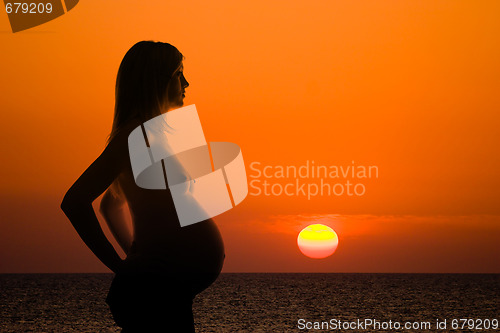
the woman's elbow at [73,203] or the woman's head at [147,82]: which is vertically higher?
the woman's head at [147,82]

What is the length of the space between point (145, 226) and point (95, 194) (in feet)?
0.56

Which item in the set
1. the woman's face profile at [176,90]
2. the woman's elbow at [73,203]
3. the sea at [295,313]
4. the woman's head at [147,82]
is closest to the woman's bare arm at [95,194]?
the woman's elbow at [73,203]

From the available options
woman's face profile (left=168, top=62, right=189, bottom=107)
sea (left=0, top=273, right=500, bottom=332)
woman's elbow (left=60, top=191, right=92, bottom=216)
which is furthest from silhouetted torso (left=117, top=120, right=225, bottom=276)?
sea (left=0, top=273, right=500, bottom=332)

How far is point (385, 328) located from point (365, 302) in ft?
25.9

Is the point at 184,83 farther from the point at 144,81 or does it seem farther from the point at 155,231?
the point at 155,231

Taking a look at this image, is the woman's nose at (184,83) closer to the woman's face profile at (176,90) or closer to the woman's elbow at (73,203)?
the woman's face profile at (176,90)

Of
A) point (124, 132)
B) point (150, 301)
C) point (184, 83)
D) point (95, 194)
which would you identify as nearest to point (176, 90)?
point (184, 83)

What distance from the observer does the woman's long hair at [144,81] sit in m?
1.63

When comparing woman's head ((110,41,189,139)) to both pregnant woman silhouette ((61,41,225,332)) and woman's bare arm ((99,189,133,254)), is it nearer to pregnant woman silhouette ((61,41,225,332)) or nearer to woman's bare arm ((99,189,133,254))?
pregnant woman silhouette ((61,41,225,332))

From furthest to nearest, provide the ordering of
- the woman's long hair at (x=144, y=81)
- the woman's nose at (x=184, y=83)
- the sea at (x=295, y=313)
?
the sea at (x=295, y=313), the woman's nose at (x=184, y=83), the woman's long hair at (x=144, y=81)

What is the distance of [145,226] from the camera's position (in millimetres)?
1579

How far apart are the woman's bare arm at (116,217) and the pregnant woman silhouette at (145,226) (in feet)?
0.59

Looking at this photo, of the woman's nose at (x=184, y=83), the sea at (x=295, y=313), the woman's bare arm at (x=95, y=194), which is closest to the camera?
the woman's bare arm at (x=95, y=194)

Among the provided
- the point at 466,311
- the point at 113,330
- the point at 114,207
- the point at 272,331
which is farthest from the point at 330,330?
the point at 114,207
